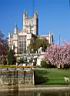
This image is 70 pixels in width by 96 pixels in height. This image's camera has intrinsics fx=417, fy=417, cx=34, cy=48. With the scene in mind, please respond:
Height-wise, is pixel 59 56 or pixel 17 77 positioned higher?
pixel 59 56

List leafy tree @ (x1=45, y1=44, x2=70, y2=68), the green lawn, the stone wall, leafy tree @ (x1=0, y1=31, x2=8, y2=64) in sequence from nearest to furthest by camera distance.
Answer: the stone wall → the green lawn → leafy tree @ (x1=45, y1=44, x2=70, y2=68) → leafy tree @ (x1=0, y1=31, x2=8, y2=64)

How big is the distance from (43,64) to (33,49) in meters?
42.4

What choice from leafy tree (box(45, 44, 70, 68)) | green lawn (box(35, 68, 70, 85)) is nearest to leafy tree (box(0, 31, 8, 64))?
leafy tree (box(45, 44, 70, 68))

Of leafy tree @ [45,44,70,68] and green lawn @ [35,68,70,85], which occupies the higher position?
leafy tree @ [45,44,70,68]

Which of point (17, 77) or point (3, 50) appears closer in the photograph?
point (17, 77)

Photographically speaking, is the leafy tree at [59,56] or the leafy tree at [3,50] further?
the leafy tree at [3,50]

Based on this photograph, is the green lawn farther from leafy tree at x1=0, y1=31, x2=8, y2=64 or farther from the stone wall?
leafy tree at x1=0, y1=31, x2=8, y2=64

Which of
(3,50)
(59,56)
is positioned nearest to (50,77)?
(59,56)

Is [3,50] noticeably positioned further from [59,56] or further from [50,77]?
[50,77]

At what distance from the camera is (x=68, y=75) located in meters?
46.5

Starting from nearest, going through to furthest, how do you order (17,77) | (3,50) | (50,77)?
1. (17,77)
2. (50,77)
3. (3,50)

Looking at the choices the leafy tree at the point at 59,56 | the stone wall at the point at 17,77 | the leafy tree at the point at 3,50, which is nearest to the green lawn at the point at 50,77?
the stone wall at the point at 17,77

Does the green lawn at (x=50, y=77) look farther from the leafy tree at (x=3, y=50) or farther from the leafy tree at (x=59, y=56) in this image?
the leafy tree at (x=3, y=50)

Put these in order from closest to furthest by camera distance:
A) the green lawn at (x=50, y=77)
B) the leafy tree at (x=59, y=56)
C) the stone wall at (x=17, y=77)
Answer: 1. the stone wall at (x=17, y=77)
2. the green lawn at (x=50, y=77)
3. the leafy tree at (x=59, y=56)
